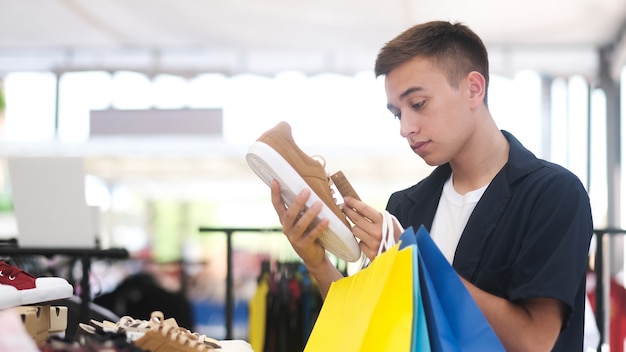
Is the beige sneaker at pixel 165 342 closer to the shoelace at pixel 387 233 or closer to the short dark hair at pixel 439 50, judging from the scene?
the shoelace at pixel 387 233

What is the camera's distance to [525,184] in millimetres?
1427

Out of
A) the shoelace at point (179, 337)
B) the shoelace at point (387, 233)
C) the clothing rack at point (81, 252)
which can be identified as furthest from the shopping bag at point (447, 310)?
the clothing rack at point (81, 252)

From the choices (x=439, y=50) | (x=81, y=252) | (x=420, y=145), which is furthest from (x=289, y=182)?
(x=81, y=252)

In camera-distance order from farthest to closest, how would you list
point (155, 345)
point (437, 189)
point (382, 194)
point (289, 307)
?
point (382, 194) < point (289, 307) < point (437, 189) < point (155, 345)

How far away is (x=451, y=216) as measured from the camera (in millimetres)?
1625

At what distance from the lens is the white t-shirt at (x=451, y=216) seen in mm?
1562

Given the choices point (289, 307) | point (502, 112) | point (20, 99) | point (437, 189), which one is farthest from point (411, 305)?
point (20, 99)

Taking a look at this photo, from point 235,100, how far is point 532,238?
625cm

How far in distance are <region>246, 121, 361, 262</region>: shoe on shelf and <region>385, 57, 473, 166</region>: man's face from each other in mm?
203

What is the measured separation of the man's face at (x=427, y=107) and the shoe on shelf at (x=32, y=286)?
710mm

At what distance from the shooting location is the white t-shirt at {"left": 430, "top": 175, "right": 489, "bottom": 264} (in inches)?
61.5

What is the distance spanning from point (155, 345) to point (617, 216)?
6.39 meters

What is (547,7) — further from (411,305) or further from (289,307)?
(411,305)

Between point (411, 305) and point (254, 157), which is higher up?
point (254, 157)
